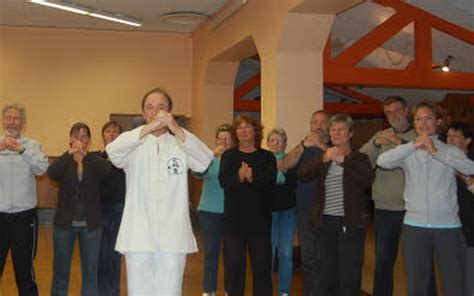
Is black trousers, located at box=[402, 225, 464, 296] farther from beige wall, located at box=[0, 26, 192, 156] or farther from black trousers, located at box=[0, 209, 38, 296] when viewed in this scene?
beige wall, located at box=[0, 26, 192, 156]

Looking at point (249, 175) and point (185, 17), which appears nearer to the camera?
point (249, 175)

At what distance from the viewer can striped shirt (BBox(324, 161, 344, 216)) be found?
3.87 m

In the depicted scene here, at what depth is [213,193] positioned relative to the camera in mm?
4641

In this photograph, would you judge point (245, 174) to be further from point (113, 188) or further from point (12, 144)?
point (12, 144)

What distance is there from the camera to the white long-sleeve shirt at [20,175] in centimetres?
389

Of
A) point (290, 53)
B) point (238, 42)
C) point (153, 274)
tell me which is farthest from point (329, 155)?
point (238, 42)

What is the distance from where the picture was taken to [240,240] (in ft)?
13.3

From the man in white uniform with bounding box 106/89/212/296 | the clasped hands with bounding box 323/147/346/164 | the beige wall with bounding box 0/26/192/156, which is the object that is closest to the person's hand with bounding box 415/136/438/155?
the clasped hands with bounding box 323/147/346/164

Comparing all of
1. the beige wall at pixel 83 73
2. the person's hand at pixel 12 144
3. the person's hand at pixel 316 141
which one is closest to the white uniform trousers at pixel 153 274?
the person's hand at pixel 12 144

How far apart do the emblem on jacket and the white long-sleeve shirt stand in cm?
135

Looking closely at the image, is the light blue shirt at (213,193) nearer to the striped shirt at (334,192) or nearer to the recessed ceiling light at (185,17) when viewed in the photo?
the striped shirt at (334,192)

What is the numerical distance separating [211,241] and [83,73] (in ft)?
20.1

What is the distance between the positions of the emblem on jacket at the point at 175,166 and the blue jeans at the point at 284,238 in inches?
67.5

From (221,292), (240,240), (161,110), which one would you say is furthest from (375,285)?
(161,110)
